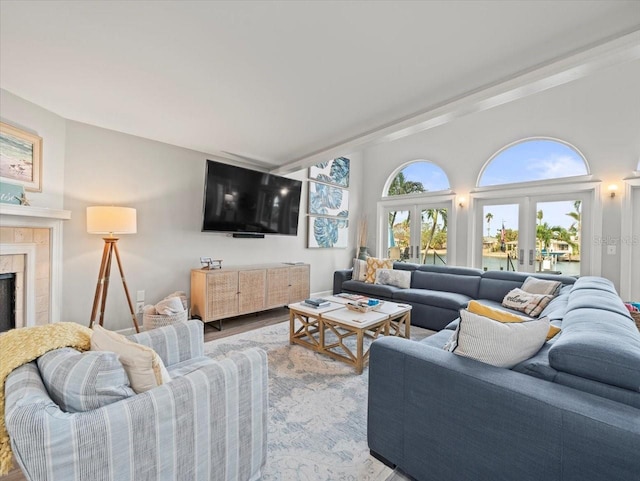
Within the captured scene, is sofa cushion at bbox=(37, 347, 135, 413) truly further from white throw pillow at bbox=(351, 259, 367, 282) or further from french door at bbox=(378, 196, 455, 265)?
french door at bbox=(378, 196, 455, 265)

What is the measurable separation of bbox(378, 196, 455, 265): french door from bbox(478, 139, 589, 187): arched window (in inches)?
34.5

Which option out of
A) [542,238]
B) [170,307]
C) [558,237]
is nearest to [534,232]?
[542,238]

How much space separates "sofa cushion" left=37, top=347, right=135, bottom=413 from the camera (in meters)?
1.01

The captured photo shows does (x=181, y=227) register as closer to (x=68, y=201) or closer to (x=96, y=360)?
(x=68, y=201)

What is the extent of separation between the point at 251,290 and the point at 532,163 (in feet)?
15.3

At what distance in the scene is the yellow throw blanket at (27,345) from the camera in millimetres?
1010

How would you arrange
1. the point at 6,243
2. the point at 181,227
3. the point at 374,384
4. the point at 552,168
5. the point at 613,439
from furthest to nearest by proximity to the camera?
1. the point at 552,168
2. the point at 181,227
3. the point at 6,243
4. the point at 374,384
5. the point at 613,439

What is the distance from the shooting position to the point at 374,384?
60.3 inches

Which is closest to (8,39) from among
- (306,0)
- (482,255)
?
(306,0)

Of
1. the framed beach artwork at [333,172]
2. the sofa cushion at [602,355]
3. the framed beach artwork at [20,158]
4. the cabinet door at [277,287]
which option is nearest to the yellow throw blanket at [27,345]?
the framed beach artwork at [20,158]

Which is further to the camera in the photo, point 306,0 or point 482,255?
point 482,255

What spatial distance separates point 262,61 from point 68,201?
2.51 meters

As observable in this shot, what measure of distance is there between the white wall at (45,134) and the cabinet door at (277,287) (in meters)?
2.50

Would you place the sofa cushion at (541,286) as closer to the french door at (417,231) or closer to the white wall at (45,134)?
the french door at (417,231)
